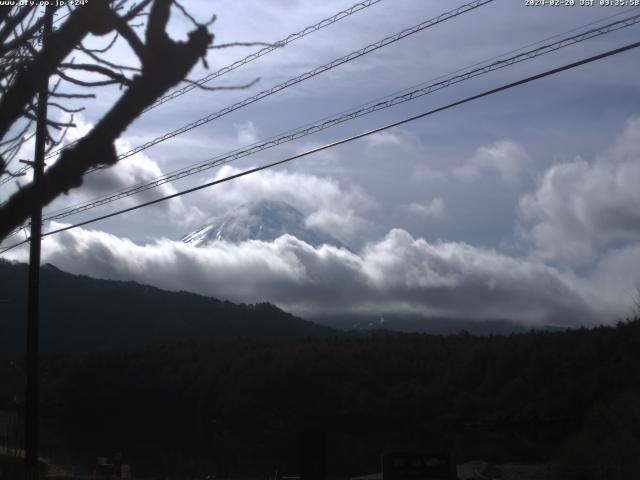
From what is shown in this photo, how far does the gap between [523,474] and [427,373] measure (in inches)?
1800

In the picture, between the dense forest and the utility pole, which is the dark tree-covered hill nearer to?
the dense forest

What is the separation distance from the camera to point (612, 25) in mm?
11781

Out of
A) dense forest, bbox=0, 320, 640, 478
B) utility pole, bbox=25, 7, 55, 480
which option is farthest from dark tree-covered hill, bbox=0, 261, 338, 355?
utility pole, bbox=25, 7, 55, 480

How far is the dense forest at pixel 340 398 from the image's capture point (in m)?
45.8

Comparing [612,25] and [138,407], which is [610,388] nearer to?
[138,407]

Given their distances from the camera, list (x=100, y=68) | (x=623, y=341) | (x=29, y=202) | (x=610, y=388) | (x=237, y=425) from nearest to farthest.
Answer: (x=29, y=202) → (x=100, y=68) → (x=610, y=388) → (x=623, y=341) → (x=237, y=425)

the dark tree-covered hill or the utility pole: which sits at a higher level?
the dark tree-covered hill

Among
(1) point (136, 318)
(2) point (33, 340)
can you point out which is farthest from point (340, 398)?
(1) point (136, 318)

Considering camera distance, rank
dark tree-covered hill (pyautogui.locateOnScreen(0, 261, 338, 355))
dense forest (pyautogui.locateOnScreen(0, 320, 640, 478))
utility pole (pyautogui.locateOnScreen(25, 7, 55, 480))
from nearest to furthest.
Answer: utility pole (pyautogui.locateOnScreen(25, 7, 55, 480))
dense forest (pyautogui.locateOnScreen(0, 320, 640, 478))
dark tree-covered hill (pyautogui.locateOnScreen(0, 261, 338, 355))

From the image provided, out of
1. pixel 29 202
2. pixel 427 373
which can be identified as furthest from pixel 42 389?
pixel 29 202

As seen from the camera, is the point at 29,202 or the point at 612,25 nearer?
the point at 29,202

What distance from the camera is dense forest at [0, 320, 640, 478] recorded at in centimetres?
4579

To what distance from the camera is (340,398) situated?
7312cm

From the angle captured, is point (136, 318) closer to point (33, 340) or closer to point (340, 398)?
point (340, 398)
